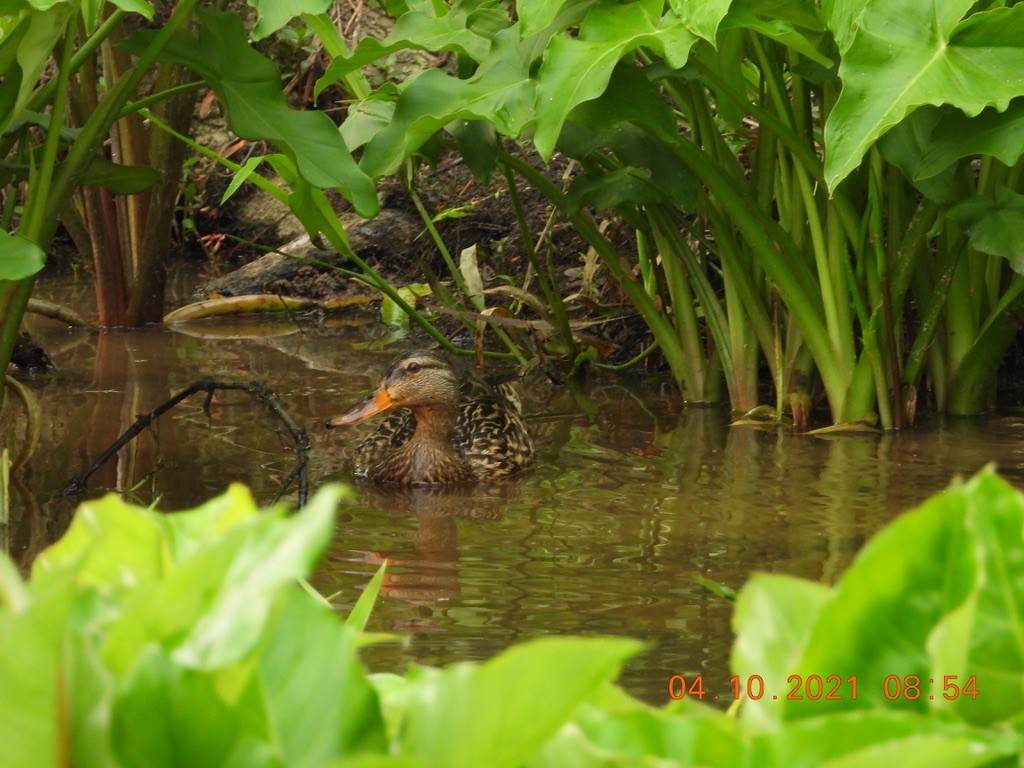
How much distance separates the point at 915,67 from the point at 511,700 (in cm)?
314

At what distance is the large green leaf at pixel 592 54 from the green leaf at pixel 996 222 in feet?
3.83

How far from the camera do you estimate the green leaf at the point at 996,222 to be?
→ 404cm

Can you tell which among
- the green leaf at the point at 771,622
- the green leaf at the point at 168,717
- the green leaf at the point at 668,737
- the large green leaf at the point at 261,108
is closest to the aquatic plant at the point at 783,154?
the large green leaf at the point at 261,108

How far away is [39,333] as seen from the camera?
7.11 metres

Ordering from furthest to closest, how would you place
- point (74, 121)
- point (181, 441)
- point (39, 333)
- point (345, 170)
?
point (39, 333)
point (74, 121)
point (181, 441)
point (345, 170)

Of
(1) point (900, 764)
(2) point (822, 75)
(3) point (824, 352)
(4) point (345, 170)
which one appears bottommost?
(1) point (900, 764)

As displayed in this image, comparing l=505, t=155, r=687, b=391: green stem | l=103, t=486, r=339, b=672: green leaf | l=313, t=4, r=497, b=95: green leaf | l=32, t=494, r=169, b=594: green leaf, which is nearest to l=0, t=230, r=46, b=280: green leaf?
l=313, t=4, r=497, b=95: green leaf

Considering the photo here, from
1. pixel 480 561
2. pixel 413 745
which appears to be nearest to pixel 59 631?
pixel 413 745

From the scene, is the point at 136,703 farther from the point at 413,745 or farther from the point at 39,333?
the point at 39,333

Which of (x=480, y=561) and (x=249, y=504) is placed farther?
→ (x=480, y=561)

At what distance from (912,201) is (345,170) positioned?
2.36 meters

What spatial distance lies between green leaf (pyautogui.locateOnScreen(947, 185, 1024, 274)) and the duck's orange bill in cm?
213

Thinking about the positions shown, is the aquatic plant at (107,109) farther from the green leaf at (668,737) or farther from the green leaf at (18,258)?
the green leaf at (668,737)

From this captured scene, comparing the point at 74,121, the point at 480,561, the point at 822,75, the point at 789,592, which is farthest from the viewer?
the point at 74,121
